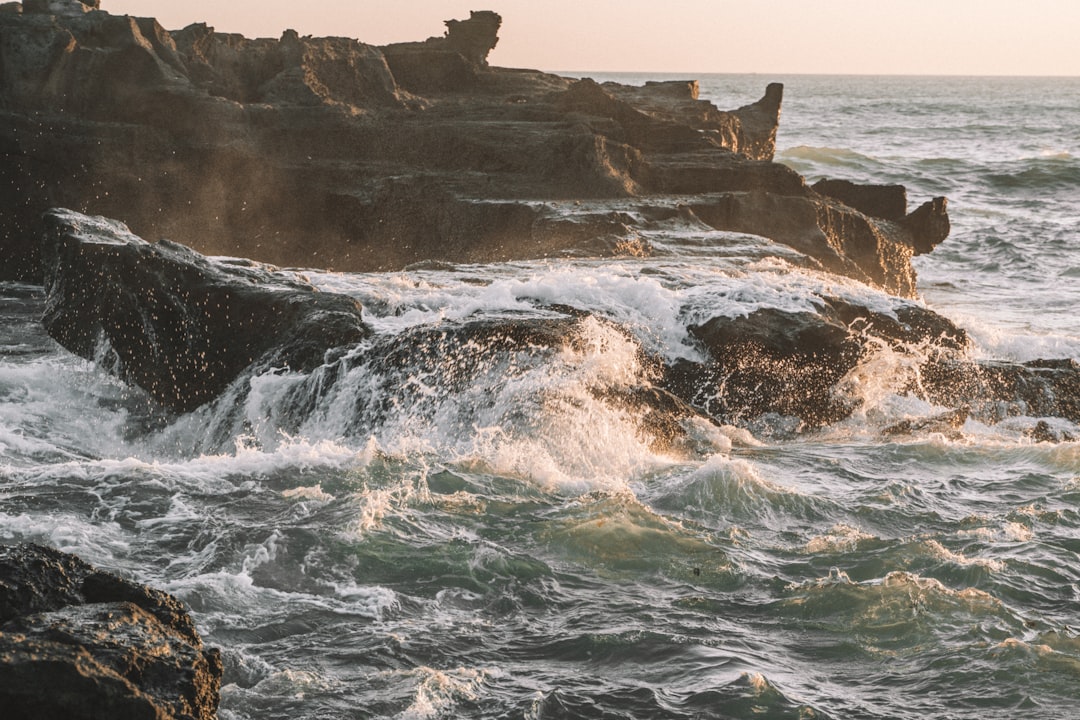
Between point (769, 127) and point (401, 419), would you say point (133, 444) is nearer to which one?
point (401, 419)

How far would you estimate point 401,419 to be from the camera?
9.77 metres

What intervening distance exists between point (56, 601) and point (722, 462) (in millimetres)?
5501

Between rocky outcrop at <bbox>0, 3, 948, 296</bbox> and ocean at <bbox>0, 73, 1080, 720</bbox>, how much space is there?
291 cm

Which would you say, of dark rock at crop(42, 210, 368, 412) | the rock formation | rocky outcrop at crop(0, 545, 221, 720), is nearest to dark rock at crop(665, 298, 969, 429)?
the rock formation

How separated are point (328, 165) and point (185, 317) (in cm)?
667

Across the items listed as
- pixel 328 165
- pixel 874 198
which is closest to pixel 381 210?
pixel 328 165

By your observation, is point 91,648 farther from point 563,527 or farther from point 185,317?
point 185,317

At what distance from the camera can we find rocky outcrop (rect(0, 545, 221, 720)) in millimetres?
3979

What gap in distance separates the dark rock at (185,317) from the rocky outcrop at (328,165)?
15.5ft

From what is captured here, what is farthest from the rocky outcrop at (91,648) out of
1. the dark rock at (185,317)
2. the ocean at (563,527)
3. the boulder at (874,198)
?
the boulder at (874,198)

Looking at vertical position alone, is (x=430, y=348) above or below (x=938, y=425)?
above

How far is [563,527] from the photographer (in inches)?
320

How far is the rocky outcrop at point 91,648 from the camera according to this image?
3.98m

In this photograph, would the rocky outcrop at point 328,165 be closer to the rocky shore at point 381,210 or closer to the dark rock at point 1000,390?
the rocky shore at point 381,210
